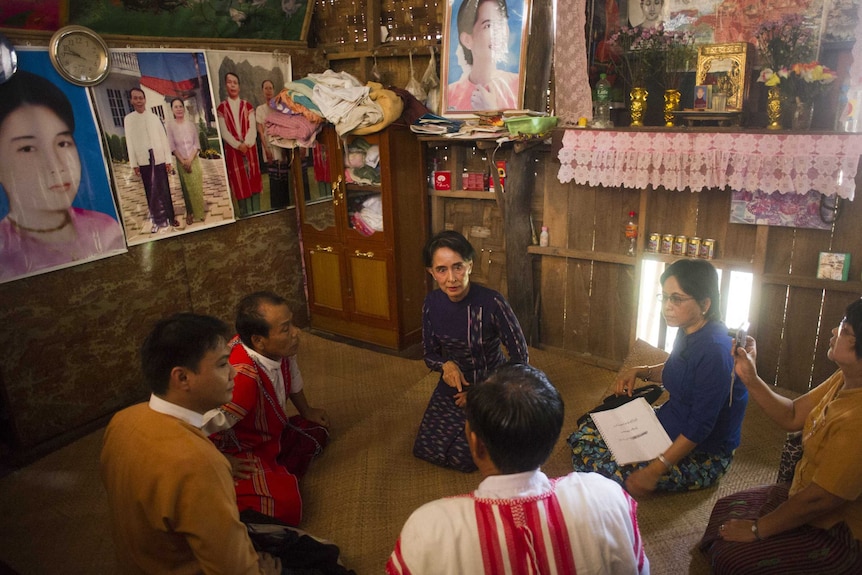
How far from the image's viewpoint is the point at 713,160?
126 inches

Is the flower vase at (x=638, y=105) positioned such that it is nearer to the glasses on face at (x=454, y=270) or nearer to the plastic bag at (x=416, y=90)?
the plastic bag at (x=416, y=90)

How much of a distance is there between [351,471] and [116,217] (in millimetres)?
2225

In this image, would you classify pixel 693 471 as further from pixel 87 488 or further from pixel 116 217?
pixel 116 217

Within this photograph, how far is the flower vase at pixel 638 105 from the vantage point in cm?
347

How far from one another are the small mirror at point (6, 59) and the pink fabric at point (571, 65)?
310 centimetres

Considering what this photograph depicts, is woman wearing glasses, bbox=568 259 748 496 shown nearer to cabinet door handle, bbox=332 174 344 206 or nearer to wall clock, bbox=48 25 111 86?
cabinet door handle, bbox=332 174 344 206

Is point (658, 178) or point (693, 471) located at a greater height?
point (658, 178)

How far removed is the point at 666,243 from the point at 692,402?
165 centimetres

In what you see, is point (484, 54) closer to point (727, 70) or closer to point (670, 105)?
point (670, 105)

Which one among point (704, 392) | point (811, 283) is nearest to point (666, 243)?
point (811, 283)

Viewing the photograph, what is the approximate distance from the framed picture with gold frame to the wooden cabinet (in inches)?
79.2

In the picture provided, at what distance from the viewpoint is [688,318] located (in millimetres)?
2223

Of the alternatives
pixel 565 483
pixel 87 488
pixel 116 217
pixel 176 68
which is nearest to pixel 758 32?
pixel 565 483

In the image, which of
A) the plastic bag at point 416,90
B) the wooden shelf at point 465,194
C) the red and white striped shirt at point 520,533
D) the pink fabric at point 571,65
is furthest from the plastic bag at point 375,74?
the red and white striped shirt at point 520,533
